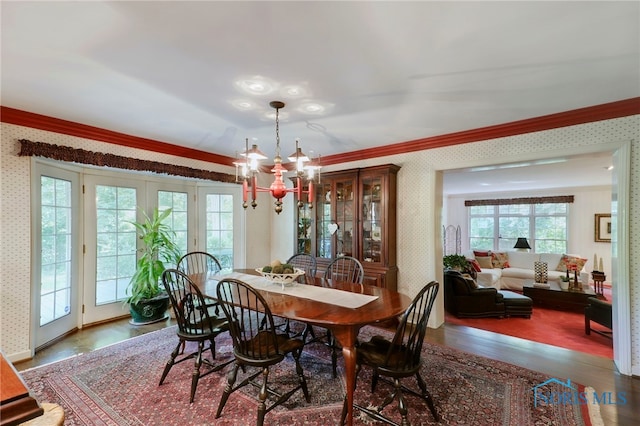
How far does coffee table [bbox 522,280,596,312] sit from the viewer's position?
4.82 meters

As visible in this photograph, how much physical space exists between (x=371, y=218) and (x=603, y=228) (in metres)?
6.85

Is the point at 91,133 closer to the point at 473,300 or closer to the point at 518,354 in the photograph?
the point at 518,354

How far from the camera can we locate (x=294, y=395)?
2.22 metres

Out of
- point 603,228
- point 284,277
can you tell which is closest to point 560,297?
point 603,228

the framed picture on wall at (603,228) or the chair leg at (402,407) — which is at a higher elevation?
the framed picture on wall at (603,228)

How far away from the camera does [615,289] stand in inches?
108

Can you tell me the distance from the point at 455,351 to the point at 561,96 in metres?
2.61

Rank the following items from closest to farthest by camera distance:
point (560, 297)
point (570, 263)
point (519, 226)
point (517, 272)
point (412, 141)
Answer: point (412, 141) → point (560, 297) → point (570, 263) → point (517, 272) → point (519, 226)

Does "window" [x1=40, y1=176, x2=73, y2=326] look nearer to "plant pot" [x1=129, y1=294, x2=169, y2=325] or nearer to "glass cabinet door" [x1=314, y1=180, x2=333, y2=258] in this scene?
"plant pot" [x1=129, y1=294, x2=169, y2=325]

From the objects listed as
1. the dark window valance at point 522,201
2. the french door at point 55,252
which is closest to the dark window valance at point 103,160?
the french door at point 55,252

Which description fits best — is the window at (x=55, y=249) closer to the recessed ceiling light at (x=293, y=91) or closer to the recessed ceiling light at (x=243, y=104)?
the recessed ceiling light at (x=243, y=104)

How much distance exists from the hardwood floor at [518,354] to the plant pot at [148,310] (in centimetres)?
11

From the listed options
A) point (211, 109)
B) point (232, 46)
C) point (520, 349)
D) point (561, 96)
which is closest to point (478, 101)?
point (561, 96)

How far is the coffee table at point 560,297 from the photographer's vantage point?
4.82 meters
